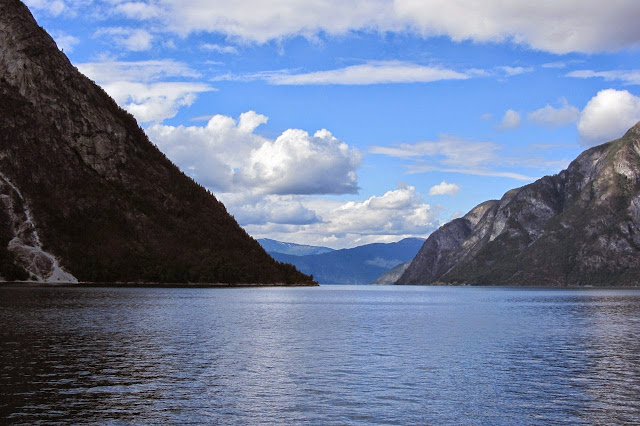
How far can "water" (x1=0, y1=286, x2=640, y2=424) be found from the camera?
42.1 m

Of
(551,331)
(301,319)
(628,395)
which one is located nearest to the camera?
(628,395)

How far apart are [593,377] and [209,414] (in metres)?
32.3

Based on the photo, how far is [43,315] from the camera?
110 metres

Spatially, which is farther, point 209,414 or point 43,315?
point 43,315

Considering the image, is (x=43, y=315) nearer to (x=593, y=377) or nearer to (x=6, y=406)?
(x=6, y=406)

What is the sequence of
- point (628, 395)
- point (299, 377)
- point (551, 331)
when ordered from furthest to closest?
point (551, 331)
point (299, 377)
point (628, 395)

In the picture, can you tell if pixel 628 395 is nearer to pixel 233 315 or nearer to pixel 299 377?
pixel 299 377

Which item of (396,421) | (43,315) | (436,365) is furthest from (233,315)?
(396,421)

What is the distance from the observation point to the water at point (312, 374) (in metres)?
42.1

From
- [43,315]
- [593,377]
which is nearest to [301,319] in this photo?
[43,315]

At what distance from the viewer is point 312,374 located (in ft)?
185

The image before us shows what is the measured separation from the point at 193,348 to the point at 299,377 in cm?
2136

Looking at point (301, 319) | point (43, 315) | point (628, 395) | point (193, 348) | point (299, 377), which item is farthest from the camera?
point (301, 319)

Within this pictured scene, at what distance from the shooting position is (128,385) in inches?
1975
